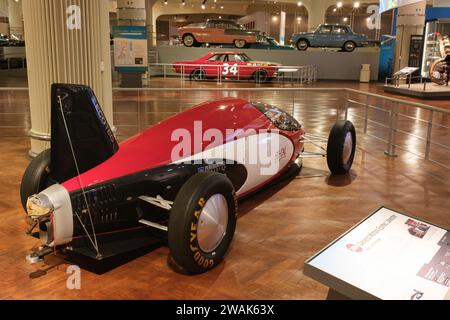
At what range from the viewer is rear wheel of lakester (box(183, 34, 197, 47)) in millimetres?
23219

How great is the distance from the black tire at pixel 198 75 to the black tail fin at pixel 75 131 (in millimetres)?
15344

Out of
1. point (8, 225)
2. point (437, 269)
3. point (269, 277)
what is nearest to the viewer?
point (437, 269)

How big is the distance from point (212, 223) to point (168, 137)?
3.58 feet

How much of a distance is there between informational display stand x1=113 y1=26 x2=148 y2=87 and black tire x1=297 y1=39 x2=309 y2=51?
10141 mm

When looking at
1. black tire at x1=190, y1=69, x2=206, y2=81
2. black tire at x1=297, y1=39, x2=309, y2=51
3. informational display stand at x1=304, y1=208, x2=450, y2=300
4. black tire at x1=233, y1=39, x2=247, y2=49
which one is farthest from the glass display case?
informational display stand at x1=304, y1=208, x2=450, y2=300

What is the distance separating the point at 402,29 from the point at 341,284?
1895cm

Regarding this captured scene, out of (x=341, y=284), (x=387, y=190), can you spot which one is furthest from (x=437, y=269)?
(x=387, y=190)

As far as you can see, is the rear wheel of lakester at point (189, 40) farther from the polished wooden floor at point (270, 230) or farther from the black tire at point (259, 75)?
the polished wooden floor at point (270, 230)

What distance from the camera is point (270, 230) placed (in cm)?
412

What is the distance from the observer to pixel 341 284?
2088mm

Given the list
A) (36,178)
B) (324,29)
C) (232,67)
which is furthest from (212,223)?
(324,29)

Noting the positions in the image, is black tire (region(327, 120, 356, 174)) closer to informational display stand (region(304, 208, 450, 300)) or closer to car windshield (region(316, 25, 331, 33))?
informational display stand (region(304, 208, 450, 300))

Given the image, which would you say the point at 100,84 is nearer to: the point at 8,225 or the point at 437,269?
the point at 8,225

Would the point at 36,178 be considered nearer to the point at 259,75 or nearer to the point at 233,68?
the point at 233,68
